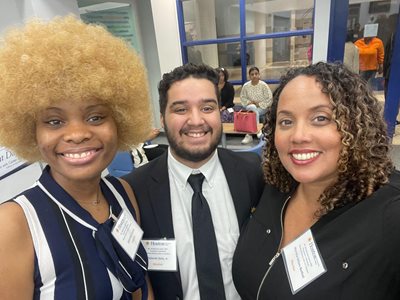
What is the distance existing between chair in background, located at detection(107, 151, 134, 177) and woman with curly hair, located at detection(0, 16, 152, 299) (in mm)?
2133

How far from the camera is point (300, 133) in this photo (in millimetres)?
1077

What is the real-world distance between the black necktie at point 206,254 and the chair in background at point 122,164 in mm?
2074

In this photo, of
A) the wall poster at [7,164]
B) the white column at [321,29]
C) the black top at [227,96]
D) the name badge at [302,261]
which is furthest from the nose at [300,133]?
the black top at [227,96]

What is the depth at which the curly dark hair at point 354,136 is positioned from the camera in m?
1.03

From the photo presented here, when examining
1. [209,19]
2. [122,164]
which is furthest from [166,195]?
[209,19]

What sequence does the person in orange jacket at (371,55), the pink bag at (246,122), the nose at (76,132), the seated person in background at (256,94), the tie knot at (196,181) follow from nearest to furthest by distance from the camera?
the nose at (76,132), the tie knot at (196,181), the pink bag at (246,122), the person in orange jacket at (371,55), the seated person in background at (256,94)

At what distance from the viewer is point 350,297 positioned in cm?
94

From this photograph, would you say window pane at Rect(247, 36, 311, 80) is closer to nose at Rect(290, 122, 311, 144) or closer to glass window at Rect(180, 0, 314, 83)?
glass window at Rect(180, 0, 314, 83)

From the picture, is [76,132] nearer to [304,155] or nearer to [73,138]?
[73,138]

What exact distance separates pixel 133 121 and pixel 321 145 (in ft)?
2.70

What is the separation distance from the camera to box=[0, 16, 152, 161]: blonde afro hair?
1004 mm

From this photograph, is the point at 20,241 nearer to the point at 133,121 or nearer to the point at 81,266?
the point at 81,266

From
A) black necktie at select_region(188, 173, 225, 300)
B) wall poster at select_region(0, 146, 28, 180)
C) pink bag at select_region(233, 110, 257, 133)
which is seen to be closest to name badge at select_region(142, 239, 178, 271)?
black necktie at select_region(188, 173, 225, 300)

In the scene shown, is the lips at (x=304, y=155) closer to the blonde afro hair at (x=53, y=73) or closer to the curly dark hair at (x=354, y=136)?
the curly dark hair at (x=354, y=136)
